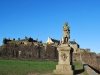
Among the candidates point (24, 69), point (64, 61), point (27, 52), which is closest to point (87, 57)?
point (27, 52)

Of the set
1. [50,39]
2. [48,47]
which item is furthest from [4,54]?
[50,39]

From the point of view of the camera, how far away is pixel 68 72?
56.7 ft

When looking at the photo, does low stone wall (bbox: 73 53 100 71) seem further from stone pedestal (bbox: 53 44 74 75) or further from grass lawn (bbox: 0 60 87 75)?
stone pedestal (bbox: 53 44 74 75)

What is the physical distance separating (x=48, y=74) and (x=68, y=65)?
1.99m

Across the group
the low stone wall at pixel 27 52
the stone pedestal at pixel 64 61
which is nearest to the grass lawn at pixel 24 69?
the stone pedestal at pixel 64 61

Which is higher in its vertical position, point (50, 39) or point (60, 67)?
point (50, 39)

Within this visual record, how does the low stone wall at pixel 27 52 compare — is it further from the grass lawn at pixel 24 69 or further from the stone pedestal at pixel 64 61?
the stone pedestal at pixel 64 61

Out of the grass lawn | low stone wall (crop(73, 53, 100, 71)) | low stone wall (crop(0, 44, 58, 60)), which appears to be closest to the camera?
the grass lawn

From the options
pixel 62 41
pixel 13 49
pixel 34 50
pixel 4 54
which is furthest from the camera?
pixel 34 50

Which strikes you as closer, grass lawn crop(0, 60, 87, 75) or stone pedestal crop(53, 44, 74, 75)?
stone pedestal crop(53, 44, 74, 75)

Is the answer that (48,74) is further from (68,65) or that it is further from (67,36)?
(67,36)

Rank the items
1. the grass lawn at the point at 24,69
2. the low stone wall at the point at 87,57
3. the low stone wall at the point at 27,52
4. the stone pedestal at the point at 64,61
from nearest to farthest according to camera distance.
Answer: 1. the stone pedestal at the point at 64,61
2. the grass lawn at the point at 24,69
3. the low stone wall at the point at 27,52
4. the low stone wall at the point at 87,57

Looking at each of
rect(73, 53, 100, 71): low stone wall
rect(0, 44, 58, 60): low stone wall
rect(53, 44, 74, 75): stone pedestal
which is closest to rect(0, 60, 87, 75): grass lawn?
rect(53, 44, 74, 75): stone pedestal

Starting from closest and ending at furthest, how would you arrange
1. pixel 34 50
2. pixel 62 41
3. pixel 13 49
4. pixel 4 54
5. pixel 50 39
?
pixel 62 41
pixel 4 54
pixel 13 49
pixel 34 50
pixel 50 39
